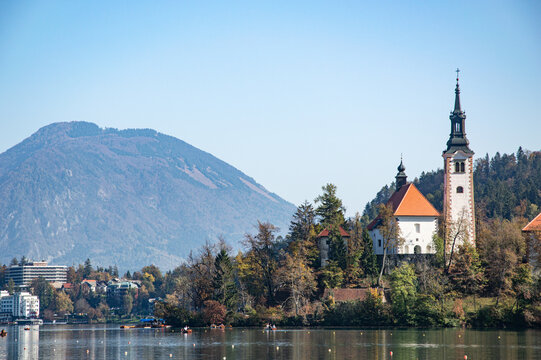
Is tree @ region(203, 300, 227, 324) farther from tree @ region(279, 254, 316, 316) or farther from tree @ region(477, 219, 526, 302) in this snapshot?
tree @ region(477, 219, 526, 302)

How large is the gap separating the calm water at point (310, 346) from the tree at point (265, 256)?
20.4 meters

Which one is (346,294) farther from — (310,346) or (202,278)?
(310,346)

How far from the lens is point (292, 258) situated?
121875 mm

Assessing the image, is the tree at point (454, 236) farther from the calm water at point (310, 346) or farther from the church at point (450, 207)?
the calm water at point (310, 346)

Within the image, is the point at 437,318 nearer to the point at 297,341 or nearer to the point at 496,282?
the point at 496,282

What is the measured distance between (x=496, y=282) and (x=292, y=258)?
97.9ft

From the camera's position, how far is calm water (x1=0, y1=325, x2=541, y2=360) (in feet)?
235

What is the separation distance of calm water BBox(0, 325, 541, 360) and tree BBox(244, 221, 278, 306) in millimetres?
20368

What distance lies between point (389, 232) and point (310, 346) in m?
43.3

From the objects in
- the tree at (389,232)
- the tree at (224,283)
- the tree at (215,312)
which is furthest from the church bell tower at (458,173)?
the tree at (215,312)

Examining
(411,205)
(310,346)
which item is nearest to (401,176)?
(411,205)

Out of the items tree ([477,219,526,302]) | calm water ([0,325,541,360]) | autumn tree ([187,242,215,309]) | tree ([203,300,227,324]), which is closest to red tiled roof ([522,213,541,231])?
tree ([477,219,526,302])

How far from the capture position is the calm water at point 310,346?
71.8 metres

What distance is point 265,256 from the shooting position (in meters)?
128
